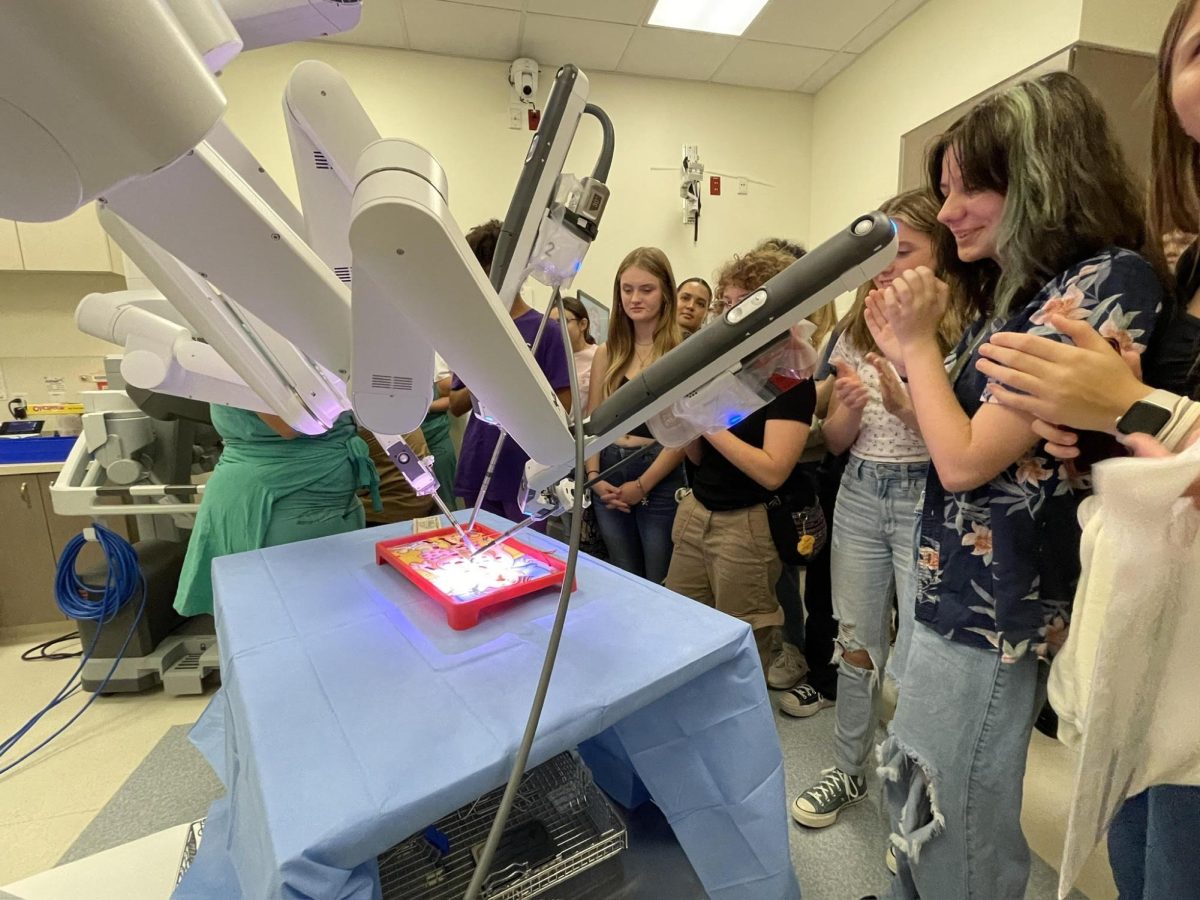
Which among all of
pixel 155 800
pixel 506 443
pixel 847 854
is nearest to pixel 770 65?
pixel 506 443

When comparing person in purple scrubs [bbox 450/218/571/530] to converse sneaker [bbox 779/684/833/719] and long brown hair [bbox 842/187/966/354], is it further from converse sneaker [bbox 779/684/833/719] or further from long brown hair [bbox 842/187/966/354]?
converse sneaker [bbox 779/684/833/719]

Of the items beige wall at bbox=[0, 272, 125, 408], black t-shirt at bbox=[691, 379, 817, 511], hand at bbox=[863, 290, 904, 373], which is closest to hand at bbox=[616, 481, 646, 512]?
black t-shirt at bbox=[691, 379, 817, 511]

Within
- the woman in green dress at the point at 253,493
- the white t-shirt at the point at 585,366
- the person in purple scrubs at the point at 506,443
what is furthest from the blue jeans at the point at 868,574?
the woman in green dress at the point at 253,493

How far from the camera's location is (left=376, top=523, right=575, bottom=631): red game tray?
35.0 inches

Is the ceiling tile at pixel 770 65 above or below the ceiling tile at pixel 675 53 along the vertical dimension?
below

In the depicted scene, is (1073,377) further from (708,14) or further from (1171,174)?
(708,14)

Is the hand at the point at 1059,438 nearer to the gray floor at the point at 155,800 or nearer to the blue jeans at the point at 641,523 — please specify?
the blue jeans at the point at 641,523

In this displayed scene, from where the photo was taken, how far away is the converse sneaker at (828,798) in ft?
4.29

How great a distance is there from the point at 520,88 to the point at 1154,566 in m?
3.00

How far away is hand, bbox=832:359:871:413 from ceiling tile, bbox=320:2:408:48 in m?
2.42

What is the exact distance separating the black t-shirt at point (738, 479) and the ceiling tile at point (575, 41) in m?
2.08

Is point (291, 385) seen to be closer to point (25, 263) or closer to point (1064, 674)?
point (1064, 674)

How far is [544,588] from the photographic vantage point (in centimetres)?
98

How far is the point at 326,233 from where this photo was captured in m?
0.73
